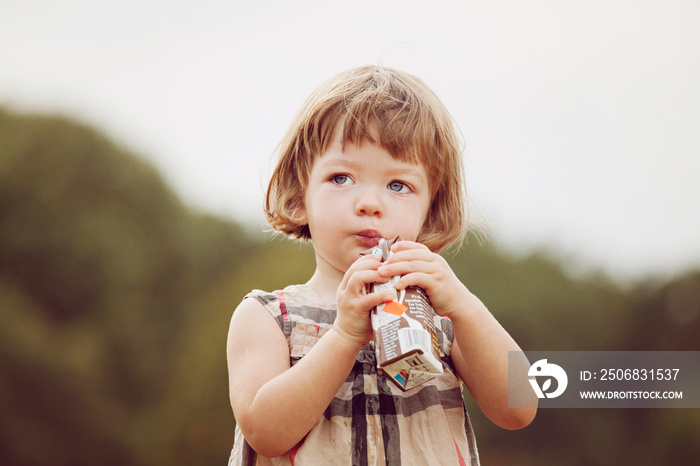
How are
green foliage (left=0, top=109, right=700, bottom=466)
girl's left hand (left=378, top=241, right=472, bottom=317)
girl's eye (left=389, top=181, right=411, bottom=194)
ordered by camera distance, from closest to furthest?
girl's left hand (left=378, top=241, right=472, bottom=317) < girl's eye (left=389, top=181, right=411, bottom=194) < green foliage (left=0, top=109, right=700, bottom=466)

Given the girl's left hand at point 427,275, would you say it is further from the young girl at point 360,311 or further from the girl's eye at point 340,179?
the girl's eye at point 340,179

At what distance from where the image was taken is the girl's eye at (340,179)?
2.04 m

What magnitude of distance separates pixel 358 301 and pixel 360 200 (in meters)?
0.42

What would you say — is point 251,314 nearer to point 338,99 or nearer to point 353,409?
point 353,409

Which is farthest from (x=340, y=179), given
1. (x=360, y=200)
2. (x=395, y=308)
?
(x=395, y=308)

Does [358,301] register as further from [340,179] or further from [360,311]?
[340,179]

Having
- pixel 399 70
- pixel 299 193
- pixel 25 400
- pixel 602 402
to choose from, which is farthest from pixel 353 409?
pixel 25 400

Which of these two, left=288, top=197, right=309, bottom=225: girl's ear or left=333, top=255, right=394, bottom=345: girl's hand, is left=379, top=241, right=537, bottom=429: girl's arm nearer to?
left=333, top=255, right=394, bottom=345: girl's hand

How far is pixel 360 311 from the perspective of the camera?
5.36 feet

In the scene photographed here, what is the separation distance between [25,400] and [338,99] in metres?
9.14

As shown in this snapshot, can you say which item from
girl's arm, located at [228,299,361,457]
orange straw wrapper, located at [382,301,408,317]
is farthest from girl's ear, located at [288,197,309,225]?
orange straw wrapper, located at [382,301,408,317]

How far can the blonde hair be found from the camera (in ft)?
6.81

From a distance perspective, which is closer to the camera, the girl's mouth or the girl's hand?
the girl's hand

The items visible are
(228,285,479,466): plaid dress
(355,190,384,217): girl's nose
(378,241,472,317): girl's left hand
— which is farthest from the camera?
(355,190,384,217): girl's nose
